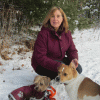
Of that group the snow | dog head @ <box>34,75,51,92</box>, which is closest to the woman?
dog head @ <box>34,75,51,92</box>

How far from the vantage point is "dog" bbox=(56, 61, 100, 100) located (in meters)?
1.67

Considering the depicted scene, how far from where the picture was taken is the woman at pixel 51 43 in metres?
2.24

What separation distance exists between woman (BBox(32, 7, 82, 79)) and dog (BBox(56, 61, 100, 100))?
35 cm

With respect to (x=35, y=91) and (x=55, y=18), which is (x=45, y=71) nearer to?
(x=35, y=91)

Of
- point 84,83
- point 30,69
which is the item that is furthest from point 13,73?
point 84,83

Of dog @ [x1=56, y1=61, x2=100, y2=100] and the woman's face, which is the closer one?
dog @ [x1=56, y1=61, x2=100, y2=100]

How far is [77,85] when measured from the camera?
1.80 metres

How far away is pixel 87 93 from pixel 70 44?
1.29m

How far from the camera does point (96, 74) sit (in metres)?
3.25

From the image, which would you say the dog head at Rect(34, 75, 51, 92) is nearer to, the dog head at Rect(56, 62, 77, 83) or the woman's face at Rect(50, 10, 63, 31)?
the dog head at Rect(56, 62, 77, 83)

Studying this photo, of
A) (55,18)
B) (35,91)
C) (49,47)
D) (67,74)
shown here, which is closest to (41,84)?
(35,91)

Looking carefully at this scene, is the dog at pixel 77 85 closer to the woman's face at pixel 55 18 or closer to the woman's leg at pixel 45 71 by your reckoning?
the woman's leg at pixel 45 71

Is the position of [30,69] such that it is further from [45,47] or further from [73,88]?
[73,88]

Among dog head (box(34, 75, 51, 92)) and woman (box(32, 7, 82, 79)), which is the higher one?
woman (box(32, 7, 82, 79))
